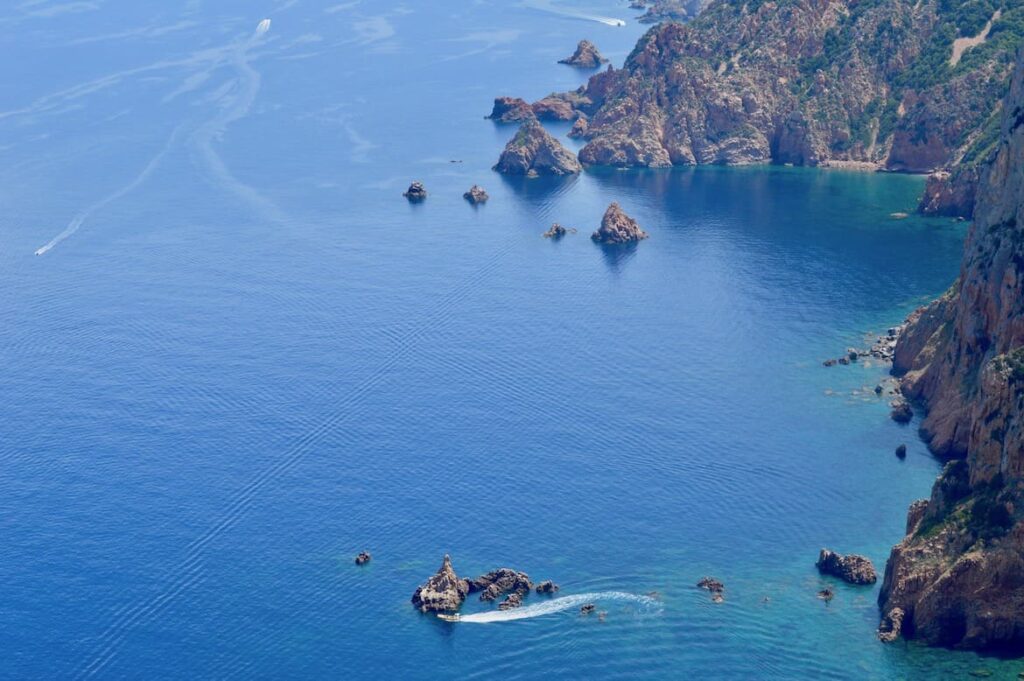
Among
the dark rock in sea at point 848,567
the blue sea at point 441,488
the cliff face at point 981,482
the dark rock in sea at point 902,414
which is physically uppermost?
the cliff face at point 981,482

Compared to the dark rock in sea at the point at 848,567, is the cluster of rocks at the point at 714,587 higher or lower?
lower

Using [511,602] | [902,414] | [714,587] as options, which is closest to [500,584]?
[511,602]

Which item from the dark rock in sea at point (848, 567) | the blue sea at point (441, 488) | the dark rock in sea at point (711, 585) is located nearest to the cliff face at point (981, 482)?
the dark rock in sea at point (848, 567)

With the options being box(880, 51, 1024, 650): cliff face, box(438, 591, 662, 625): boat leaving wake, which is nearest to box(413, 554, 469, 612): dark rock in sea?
box(438, 591, 662, 625): boat leaving wake

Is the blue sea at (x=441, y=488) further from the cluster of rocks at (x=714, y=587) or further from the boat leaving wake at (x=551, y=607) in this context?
the cluster of rocks at (x=714, y=587)

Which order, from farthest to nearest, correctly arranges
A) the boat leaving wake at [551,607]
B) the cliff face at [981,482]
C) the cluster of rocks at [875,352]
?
the cluster of rocks at [875,352], the boat leaving wake at [551,607], the cliff face at [981,482]

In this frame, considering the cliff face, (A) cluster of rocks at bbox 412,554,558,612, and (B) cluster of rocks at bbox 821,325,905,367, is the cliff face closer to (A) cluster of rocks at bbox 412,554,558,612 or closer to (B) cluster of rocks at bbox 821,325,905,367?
(B) cluster of rocks at bbox 821,325,905,367

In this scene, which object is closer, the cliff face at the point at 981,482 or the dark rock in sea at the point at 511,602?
the cliff face at the point at 981,482

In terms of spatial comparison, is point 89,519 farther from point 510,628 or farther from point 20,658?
point 510,628
